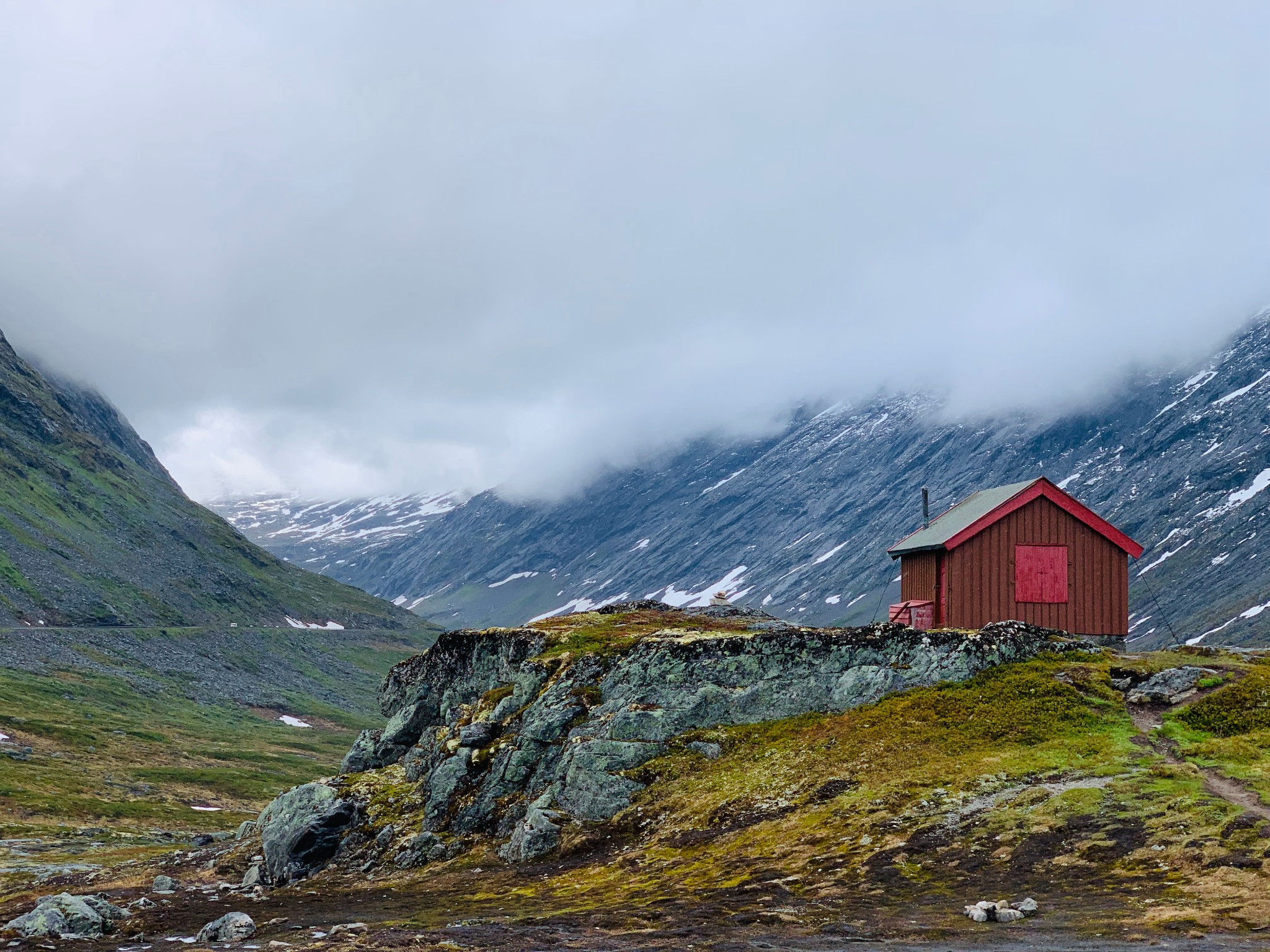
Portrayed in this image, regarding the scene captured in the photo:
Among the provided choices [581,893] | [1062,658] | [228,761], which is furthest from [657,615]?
[228,761]

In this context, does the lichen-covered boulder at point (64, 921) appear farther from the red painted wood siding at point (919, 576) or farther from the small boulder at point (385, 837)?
the red painted wood siding at point (919, 576)

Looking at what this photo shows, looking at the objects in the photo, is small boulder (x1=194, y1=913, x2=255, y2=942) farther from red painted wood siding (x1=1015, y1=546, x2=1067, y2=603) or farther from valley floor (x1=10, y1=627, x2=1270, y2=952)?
red painted wood siding (x1=1015, y1=546, x2=1067, y2=603)

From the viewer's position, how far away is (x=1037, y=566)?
1735 inches

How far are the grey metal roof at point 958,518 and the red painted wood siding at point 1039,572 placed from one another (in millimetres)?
2403

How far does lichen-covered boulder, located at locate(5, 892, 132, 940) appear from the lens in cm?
3012

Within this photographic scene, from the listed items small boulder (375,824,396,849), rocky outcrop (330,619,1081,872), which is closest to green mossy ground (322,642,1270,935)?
rocky outcrop (330,619,1081,872)

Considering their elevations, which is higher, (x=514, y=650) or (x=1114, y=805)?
(x=514, y=650)

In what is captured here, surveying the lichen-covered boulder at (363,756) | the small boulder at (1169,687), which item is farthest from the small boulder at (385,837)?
the small boulder at (1169,687)

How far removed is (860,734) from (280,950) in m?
20.3

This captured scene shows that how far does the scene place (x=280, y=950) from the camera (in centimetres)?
2409

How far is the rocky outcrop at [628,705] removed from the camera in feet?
123

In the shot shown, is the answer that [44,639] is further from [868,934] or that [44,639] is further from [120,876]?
[868,934]

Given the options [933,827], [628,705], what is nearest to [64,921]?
[628,705]

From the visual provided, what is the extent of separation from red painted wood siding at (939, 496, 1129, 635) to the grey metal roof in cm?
77
